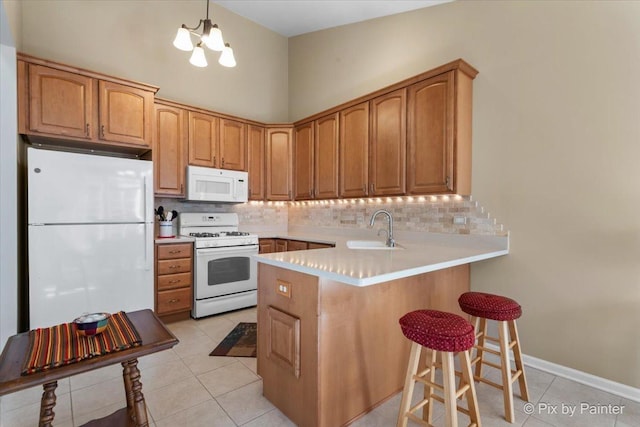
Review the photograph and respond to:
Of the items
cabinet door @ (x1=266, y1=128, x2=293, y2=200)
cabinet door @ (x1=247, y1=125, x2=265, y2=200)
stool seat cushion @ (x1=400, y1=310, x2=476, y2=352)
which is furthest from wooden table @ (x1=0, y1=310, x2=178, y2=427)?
cabinet door @ (x1=266, y1=128, x2=293, y2=200)

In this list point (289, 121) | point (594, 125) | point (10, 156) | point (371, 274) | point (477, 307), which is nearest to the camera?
point (371, 274)

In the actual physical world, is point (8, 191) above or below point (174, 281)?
above

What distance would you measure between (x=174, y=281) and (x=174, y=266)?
0.16 metres

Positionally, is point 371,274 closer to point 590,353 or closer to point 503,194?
point 503,194

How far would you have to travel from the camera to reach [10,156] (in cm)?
225

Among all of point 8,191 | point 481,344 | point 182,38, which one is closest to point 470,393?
point 481,344

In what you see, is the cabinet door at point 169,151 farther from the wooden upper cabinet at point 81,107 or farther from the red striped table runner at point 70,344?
the red striped table runner at point 70,344

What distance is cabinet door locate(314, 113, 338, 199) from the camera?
11.8 feet

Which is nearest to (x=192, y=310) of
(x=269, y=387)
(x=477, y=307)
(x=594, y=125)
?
(x=269, y=387)

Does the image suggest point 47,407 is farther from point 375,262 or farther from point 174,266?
point 174,266

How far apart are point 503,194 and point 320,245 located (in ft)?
6.23

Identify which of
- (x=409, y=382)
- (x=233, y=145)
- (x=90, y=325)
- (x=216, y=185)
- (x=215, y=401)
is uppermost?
(x=233, y=145)

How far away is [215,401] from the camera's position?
187 cm

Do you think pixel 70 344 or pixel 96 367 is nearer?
pixel 96 367
